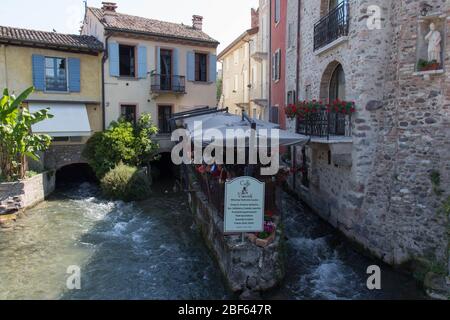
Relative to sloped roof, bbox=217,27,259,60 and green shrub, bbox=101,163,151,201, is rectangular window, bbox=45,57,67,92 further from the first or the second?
sloped roof, bbox=217,27,259,60

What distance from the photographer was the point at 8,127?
1338 cm

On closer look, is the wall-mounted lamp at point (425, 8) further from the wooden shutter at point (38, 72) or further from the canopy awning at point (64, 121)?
the wooden shutter at point (38, 72)

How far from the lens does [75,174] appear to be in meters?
20.7

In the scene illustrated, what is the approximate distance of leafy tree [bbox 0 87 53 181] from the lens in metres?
13.4

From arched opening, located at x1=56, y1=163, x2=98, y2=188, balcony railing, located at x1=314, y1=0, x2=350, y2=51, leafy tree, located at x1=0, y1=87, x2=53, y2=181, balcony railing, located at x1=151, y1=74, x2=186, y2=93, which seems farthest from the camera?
balcony railing, located at x1=151, y1=74, x2=186, y2=93

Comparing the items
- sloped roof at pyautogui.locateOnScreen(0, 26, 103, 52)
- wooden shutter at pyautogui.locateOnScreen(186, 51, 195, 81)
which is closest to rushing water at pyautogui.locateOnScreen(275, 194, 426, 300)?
wooden shutter at pyautogui.locateOnScreen(186, 51, 195, 81)

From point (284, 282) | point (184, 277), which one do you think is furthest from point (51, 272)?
point (284, 282)

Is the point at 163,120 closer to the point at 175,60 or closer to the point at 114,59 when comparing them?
the point at 175,60

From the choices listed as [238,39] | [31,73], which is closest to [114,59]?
[31,73]

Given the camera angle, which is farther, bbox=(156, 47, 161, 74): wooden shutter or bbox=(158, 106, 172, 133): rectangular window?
bbox=(158, 106, 172, 133): rectangular window

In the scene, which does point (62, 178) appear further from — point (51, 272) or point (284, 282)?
point (284, 282)

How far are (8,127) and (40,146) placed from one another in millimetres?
1584

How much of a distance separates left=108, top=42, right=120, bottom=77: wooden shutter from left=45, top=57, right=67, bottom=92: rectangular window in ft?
7.49

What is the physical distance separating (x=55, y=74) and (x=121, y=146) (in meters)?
5.45
